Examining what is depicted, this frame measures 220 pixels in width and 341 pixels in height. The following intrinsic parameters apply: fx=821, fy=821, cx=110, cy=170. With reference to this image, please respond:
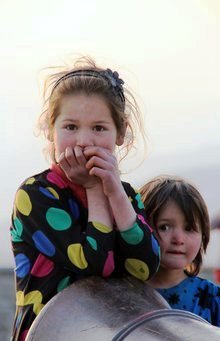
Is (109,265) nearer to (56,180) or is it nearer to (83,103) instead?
(56,180)

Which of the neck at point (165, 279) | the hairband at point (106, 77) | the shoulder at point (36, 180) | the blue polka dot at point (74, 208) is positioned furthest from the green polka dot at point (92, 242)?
the neck at point (165, 279)

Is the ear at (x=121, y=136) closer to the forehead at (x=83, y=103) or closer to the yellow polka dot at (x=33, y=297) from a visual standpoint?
the forehead at (x=83, y=103)

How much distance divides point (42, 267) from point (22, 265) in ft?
0.21

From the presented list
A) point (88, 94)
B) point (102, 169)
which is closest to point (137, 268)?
point (102, 169)

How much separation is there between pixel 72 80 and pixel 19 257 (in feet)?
1.65

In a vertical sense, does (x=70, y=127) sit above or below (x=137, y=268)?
above

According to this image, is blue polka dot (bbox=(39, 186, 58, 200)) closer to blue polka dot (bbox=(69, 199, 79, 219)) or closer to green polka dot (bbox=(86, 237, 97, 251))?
blue polka dot (bbox=(69, 199, 79, 219))

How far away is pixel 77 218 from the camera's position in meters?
2.11

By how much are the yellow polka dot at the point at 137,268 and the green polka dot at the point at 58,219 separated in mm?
182

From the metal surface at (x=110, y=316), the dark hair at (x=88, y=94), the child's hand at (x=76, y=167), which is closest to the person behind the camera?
the metal surface at (x=110, y=316)

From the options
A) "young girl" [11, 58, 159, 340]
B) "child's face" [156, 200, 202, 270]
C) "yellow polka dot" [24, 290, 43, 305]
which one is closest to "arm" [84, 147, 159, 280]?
"young girl" [11, 58, 159, 340]

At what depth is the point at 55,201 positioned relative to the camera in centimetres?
209

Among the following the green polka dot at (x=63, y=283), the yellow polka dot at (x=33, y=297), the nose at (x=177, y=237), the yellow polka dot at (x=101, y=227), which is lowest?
the yellow polka dot at (x=33, y=297)

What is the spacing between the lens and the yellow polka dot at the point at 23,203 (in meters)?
2.08
